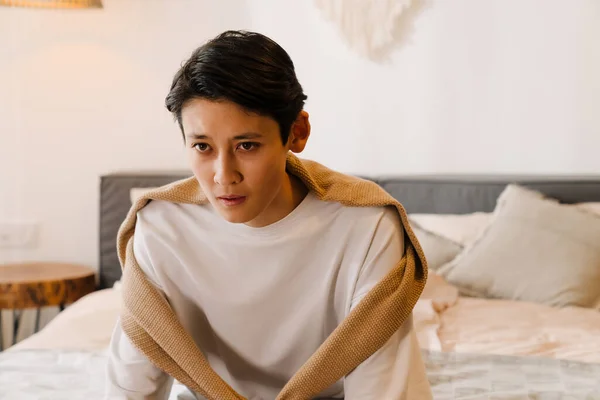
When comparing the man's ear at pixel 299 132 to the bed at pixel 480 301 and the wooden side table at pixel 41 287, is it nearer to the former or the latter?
the bed at pixel 480 301

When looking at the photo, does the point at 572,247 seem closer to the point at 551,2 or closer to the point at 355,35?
the point at 551,2

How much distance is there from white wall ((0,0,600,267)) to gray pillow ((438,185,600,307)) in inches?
15.6

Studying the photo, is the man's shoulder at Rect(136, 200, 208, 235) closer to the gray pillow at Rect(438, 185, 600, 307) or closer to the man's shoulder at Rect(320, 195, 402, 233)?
the man's shoulder at Rect(320, 195, 402, 233)

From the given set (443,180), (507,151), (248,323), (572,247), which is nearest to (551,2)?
(507,151)

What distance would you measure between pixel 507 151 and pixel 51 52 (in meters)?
2.00

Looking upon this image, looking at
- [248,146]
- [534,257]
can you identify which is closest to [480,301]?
[534,257]

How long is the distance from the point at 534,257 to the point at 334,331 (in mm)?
1505

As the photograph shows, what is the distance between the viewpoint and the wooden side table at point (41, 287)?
2893mm

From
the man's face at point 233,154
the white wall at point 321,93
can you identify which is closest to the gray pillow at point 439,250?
the white wall at point 321,93

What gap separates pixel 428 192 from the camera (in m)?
2.93

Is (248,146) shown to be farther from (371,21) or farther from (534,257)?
(371,21)

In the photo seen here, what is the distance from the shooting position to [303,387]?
3.99ft

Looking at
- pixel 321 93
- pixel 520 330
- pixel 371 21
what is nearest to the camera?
pixel 520 330

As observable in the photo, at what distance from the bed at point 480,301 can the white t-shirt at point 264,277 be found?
225mm
